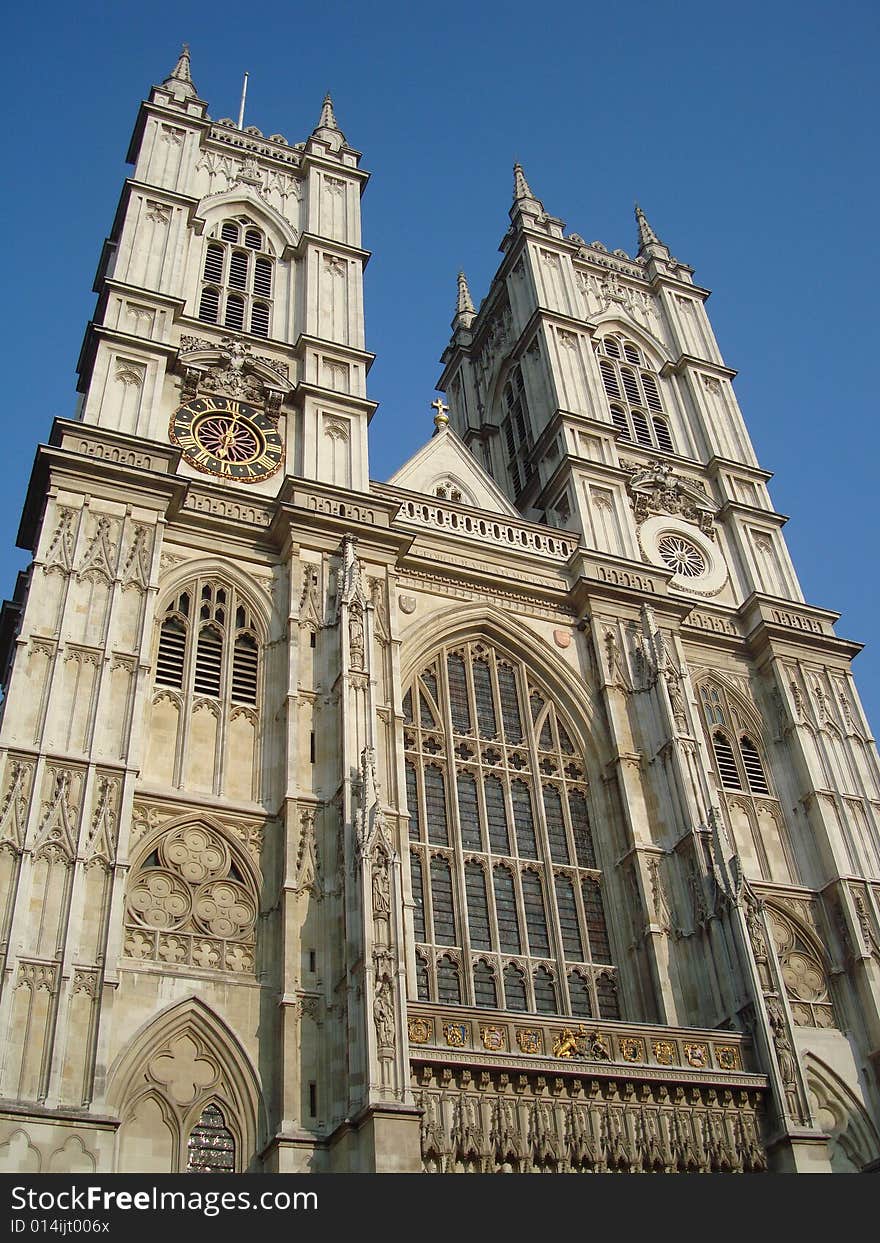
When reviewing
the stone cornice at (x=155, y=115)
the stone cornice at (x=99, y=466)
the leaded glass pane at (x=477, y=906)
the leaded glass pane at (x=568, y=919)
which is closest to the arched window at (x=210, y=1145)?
the leaded glass pane at (x=477, y=906)

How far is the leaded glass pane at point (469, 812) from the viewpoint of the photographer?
70.0 ft

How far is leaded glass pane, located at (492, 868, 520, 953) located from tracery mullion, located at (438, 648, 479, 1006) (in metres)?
0.65

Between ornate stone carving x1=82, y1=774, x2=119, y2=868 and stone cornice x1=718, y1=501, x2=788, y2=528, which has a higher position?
stone cornice x1=718, y1=501, x2=788, y2=528

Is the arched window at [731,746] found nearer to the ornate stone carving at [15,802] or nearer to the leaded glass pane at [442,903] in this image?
the leaded glass pane at [442,903]

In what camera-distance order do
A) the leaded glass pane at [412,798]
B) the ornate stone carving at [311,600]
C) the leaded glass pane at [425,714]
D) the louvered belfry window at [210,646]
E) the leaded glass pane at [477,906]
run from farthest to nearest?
the leaded glass pane at [425,714] → the ornate stone carving at [311,600] → the leaded glass pane at [412,798] → the louvered belfry window at [210,646] → the leaded glass pane at [477,906]

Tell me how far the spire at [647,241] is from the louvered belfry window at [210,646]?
71.5 ft

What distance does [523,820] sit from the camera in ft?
72.4

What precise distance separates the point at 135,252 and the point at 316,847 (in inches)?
608

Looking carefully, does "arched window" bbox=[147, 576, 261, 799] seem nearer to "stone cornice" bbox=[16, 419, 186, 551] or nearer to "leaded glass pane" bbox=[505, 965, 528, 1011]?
"stone cornice" bbox=[16, 419, 186, 551]

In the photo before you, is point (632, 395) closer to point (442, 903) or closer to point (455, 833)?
point (455, 833)

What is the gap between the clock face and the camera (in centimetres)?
2441

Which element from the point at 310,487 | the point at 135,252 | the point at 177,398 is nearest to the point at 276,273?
the point at 135,252

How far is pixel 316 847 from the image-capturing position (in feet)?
61.3

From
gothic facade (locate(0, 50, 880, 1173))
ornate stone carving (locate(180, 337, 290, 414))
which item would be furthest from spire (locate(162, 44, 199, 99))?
ornate stone carving (locate(180, 337, 290, 414))
